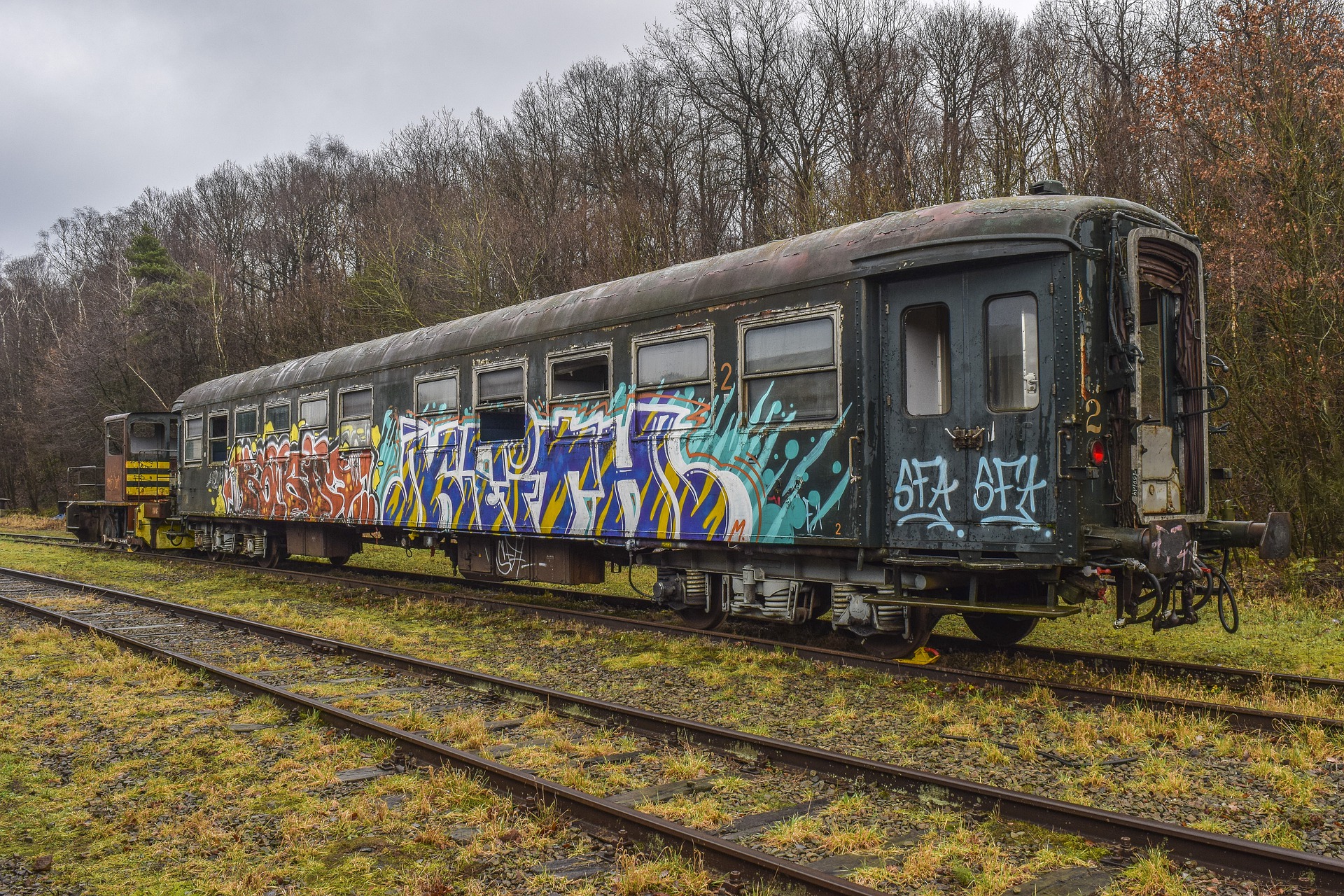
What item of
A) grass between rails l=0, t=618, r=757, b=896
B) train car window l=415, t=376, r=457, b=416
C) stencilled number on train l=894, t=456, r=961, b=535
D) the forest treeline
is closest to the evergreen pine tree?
the forest treeline

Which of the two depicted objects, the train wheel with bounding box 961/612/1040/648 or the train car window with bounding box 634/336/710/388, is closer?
the train wheel with bounding box 961/612/1040/648

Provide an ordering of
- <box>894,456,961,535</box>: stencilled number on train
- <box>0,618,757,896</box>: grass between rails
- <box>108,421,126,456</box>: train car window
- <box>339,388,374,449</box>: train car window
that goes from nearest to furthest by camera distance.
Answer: <box>0,618,757,896</box>: grass between rails
<box>894,456,961,535</box>: stencilled number on train
<box>339,388,374,449</box>: train car window
<box>108,421,126,456</box>: train car window

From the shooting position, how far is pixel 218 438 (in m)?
19.3

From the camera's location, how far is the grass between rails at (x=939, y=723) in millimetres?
5223

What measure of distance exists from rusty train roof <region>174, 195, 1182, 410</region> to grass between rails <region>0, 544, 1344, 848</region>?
324 cm

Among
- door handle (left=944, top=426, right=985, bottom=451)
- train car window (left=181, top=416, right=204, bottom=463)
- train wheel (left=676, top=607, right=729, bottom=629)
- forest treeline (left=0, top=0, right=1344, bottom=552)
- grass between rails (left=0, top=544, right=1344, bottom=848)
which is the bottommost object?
grass between rails (left=0, top=544, right=1344, bottom=848)

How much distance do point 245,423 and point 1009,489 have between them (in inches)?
589

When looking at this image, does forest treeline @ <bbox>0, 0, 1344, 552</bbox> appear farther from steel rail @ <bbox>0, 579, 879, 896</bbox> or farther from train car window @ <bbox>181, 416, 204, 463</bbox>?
steel rail @ <bbox>0, 579, 879, 896</bbox>

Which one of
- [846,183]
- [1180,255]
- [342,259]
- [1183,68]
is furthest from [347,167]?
[1180,255]

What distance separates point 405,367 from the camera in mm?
14055

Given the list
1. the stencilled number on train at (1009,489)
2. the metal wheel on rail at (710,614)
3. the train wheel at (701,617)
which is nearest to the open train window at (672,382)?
the metal wheel on rail at (710,614)

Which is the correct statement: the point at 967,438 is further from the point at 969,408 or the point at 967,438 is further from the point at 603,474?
the point at 603,474

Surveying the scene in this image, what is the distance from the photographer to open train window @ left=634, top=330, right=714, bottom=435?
9.66 metres

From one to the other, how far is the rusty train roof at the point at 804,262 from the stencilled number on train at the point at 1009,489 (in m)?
1.54
